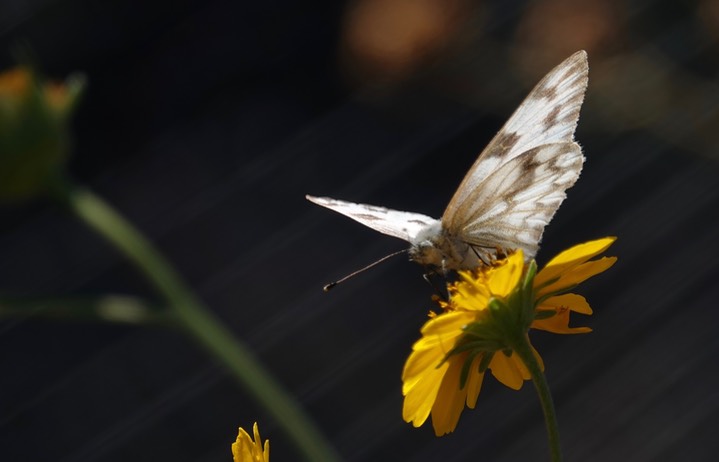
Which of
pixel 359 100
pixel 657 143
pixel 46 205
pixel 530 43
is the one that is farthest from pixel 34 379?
pixel 657 143

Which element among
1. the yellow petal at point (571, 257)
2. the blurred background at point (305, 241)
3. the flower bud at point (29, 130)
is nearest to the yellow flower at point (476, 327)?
the yellow petal at point (571, 257)

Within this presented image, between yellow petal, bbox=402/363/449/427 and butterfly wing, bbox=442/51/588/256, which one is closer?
yellow petal, bbox=402/363/449/427

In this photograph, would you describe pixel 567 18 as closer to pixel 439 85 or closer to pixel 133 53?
pixel 439 85

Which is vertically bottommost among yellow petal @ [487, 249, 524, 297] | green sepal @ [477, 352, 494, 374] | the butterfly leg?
green sepal @ [477, 352, 494, 374]

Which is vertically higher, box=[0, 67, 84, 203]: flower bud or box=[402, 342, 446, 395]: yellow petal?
box=[0, 67, 84, 203]: flower bud

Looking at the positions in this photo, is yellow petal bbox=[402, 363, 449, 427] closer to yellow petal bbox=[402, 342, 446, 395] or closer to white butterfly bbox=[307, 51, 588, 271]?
yellow petal bbox=[402, 342, 446, 395]

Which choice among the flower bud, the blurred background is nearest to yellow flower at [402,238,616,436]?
the flower bud
